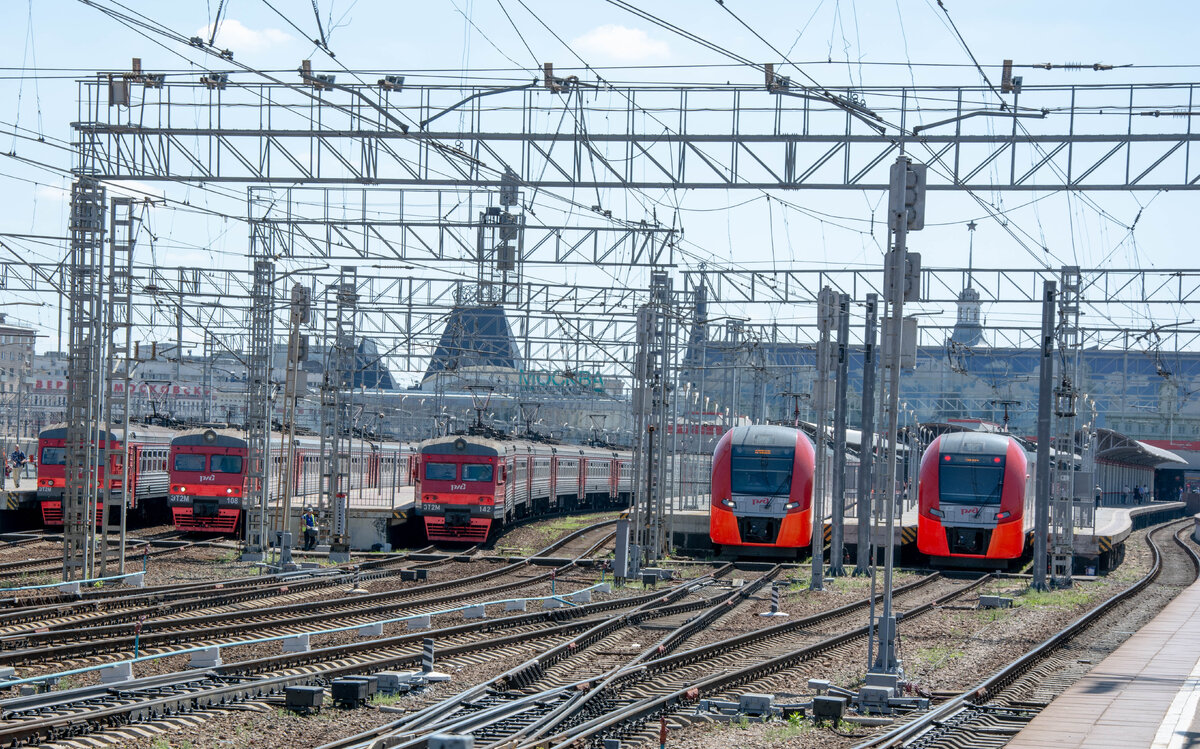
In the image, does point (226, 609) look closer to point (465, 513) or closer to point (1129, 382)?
point (465, 513)

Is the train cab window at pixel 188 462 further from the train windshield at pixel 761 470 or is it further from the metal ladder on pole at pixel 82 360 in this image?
the train windshield at pixel 761 470

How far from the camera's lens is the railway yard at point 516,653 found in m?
10.3

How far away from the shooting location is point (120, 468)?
31281mm

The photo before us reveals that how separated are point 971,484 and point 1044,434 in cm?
455

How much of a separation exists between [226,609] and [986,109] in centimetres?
1221

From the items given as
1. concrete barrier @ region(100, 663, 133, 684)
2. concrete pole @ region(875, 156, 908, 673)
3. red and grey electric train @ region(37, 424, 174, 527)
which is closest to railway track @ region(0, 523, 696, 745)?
concrete barrier @ region(100, 663, 133, 684)

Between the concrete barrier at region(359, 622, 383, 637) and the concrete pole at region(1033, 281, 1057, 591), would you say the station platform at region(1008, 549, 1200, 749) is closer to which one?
the concrete pole at region(1033, 281, 1057, 591)

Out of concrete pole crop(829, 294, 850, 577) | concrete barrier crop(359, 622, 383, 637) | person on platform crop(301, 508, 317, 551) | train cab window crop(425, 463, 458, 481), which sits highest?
concrete pole crop(829, 294, 850, 577)

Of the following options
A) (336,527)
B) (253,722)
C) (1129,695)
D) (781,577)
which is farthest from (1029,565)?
→ (253,722)

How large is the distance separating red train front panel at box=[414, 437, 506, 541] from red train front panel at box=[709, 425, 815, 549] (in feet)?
20.0

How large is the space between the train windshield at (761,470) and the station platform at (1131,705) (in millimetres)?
11231

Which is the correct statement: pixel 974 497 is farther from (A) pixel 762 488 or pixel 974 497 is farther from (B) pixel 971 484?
(A) pixel 762 488

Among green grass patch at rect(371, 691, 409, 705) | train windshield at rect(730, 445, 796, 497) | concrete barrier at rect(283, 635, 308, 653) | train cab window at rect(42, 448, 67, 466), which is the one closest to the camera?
green grass patch at rect(371, 691, 409, 705)

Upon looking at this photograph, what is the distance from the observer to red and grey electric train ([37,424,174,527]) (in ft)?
102
